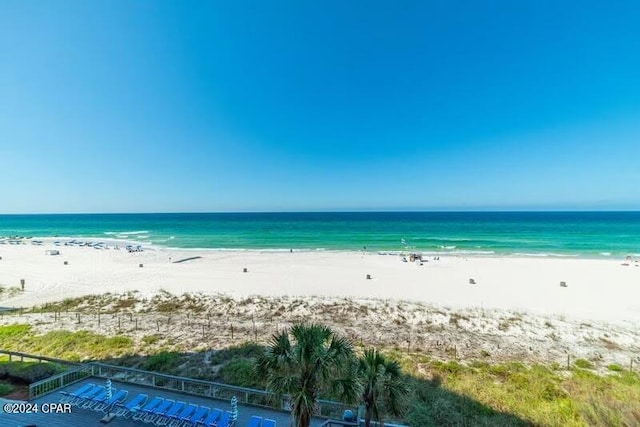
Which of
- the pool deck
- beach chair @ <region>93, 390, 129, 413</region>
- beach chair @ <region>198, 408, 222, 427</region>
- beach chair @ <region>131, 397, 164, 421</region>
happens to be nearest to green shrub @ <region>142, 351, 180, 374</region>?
Answer: the pool deck

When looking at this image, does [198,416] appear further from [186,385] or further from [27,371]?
[27,371]

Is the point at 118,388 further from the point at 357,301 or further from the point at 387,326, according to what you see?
Result: the point at 357,301

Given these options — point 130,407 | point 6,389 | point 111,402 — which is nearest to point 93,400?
point 111,402

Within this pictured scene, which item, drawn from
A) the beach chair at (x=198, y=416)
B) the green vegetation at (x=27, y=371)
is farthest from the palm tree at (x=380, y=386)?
the green vegetation at (x=27, y=371)

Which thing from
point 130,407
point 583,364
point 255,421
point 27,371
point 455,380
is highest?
point 27,371

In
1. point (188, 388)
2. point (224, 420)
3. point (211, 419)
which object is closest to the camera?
point (224, 420)

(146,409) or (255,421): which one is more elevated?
(146,409)

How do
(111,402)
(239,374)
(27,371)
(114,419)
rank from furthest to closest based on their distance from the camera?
(239,374), (27,371), (111,402), (114,419)
